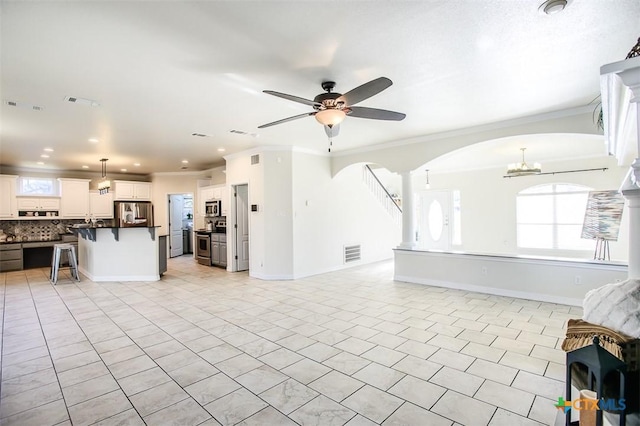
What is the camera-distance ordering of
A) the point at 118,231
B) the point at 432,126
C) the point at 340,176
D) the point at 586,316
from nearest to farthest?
the point at 586,316
the point at 432,126
the point at 118,231
the point at 340,176

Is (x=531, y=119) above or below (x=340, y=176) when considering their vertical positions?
above

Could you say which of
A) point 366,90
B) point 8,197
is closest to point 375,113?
point 366,90

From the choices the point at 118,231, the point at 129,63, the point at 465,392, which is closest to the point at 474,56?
the point at 465,392

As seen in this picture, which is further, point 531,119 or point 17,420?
point 531,119

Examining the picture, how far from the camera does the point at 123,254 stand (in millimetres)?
6414

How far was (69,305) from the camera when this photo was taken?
15.4 ft

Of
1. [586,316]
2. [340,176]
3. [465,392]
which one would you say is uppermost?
[340,176]

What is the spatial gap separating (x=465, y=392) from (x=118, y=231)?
665 centimetres

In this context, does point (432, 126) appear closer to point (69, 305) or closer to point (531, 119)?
point (531, 119)

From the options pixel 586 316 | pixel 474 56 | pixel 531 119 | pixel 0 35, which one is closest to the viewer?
pixel 586 316

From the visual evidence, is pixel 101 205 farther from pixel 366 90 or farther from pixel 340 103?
pixel 366 90

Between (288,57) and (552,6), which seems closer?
(552,6)

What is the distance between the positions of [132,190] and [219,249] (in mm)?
3930

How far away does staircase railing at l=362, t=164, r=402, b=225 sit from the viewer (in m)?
8.37
